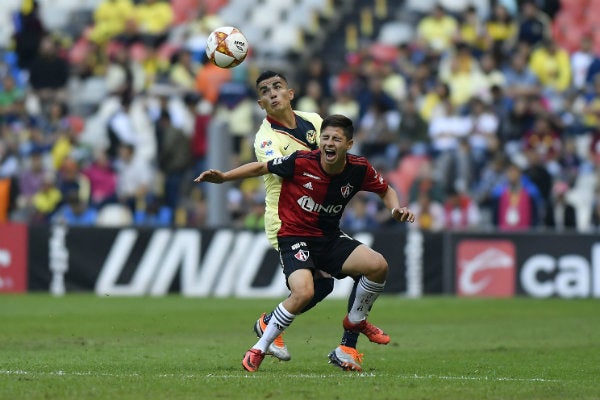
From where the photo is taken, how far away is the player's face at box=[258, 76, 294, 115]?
36.8 feet

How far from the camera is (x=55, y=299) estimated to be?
2061 cm

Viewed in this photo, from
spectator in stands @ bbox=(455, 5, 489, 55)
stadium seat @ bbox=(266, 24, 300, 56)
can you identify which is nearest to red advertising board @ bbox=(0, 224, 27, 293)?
stadium seat @ bbox=(266, 24, 300, 56)

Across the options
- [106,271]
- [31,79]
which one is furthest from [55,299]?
[31,79]

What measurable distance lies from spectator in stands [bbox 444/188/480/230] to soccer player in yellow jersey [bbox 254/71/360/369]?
36.6 feet

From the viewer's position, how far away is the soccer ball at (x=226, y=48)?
11.6 metres

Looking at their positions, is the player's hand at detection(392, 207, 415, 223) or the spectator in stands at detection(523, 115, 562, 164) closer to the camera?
the player's hand at detection(392, 207, 415, 223)

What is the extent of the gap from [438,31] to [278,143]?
1481 centimetres

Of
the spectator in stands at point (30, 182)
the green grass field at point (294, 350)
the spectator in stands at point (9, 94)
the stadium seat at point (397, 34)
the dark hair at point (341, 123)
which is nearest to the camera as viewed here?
the green grass field at point (294, 350)

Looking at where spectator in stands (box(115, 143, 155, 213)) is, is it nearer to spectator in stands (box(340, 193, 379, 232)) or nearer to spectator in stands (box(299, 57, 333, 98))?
spectator in stands (box(299, 57, 333, 98))

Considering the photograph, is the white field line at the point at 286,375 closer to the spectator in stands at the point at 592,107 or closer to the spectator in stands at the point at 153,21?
the spectator in stands at the point at 592,107

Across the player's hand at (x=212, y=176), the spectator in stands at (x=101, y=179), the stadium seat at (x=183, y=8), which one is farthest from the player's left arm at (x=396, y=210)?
the stadium seat at (x=183, y=8)

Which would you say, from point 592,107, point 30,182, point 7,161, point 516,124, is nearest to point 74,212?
point 30,182

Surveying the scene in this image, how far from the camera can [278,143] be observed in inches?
443

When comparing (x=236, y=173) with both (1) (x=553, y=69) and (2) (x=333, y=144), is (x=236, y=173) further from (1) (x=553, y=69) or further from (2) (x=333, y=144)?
(1) (x=553, y=69)
